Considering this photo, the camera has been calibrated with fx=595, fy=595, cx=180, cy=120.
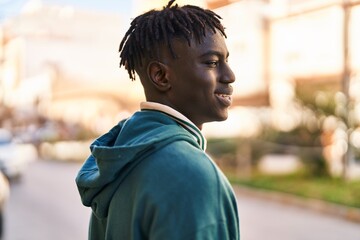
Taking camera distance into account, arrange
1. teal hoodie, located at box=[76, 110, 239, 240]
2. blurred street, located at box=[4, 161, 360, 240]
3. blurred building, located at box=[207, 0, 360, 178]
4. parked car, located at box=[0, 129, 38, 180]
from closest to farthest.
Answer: teal hoodie, located at box=[76, 110, 239, 240] → blurred street, located at box=[4, 161, 360, 240] → blurred building, located at box=[207, 0, 360, 178] → parked car, located at box=[0, 129, 38, 180]

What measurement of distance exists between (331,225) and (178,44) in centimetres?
829

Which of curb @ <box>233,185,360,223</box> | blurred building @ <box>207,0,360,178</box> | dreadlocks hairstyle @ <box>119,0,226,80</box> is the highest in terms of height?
dreadlocks hairstyle @ <box>119,0,226,80</box>

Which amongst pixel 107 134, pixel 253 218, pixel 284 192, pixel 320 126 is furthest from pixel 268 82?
pixel 107 134

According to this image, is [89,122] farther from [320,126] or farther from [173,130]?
[173,130]

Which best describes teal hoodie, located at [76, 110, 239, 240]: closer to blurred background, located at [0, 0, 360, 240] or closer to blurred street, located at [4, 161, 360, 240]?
blurred background, located at [0, 0, 360, 240]

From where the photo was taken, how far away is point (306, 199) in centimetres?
1092

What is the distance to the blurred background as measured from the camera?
995 centimetres

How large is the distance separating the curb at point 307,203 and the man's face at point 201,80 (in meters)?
8.64

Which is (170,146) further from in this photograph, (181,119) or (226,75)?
(226,75)

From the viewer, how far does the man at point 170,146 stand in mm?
1054

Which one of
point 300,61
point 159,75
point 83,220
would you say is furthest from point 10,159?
point 159,75

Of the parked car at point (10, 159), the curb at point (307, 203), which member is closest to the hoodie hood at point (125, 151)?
the curb at point (307, 203)

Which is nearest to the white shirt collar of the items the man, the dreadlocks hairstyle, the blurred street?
the man

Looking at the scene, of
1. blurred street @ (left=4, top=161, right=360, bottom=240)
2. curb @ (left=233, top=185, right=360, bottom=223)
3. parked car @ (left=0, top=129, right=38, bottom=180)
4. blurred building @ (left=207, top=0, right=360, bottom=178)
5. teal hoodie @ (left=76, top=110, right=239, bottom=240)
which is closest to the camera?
teal hoodie @ (left=76, top=110, right=239, bottom=240)
